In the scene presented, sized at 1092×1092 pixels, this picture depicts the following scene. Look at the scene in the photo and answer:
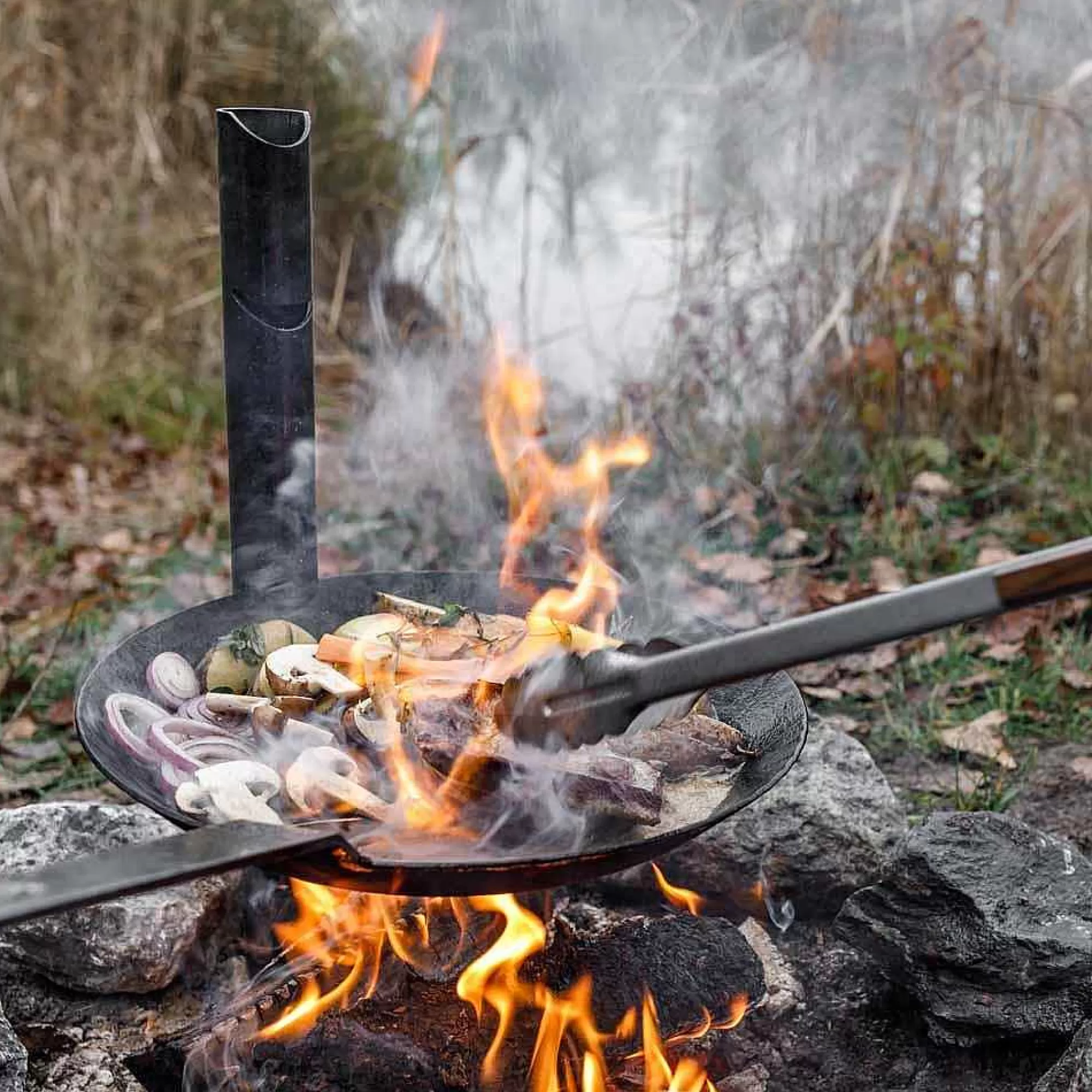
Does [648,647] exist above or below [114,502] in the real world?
above

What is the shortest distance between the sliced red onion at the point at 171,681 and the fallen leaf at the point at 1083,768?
92.9 inches

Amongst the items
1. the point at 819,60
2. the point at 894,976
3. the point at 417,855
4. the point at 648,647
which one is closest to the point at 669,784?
the point at 648,647

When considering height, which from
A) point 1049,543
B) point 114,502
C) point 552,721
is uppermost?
point 552,721

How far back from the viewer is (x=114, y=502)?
19.2 ft

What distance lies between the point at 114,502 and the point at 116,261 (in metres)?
1.85

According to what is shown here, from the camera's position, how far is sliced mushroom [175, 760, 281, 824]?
197 cm

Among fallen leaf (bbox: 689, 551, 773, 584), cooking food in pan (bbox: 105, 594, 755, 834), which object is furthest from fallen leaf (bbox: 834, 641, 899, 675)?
cooking food in pan (bbox: 105, 594, 755, 834)

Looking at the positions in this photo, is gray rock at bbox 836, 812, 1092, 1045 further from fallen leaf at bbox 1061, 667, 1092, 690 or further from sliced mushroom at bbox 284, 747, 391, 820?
fallen leaf at bbox 1061, 667, 1092, 690

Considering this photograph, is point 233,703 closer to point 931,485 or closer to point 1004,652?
point 1004,652

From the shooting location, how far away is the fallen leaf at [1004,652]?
407cm

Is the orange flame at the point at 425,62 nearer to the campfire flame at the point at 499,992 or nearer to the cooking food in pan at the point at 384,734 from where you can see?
the cooking food in pan at the point at 384,734

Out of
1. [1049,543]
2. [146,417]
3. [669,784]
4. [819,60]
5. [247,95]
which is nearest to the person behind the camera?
[669,784]

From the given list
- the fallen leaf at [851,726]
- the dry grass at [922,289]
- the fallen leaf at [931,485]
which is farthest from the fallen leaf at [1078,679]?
the dry grass at [922,289]

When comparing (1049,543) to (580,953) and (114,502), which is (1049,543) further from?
(114,502)
